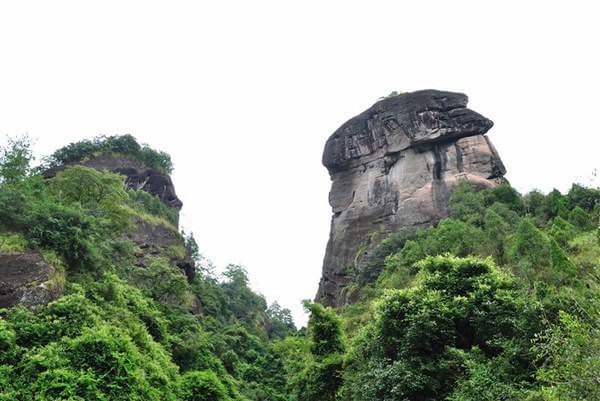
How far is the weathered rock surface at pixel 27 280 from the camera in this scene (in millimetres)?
12172

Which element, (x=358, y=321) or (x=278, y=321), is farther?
(x=278, y=321)

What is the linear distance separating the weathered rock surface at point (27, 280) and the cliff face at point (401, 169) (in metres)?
17.5

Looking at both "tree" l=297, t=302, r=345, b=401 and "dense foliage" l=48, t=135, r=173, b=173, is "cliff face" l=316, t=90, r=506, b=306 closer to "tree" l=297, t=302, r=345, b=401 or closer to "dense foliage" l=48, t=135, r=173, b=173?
"tree" l=297, t=302, r=345, b=401

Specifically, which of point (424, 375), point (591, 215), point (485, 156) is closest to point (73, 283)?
point (424, 375)

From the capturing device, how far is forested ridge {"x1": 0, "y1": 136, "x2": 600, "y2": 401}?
902 cm

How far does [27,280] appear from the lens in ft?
41.3

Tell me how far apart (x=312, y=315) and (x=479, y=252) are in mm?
7304

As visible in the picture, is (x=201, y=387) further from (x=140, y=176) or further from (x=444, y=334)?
(x=140, y=176)

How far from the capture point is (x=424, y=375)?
1023 centimetres

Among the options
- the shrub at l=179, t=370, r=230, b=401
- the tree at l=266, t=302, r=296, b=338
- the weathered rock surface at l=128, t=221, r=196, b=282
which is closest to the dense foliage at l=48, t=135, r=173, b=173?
the weathered rock surface at l=128, t=221, r=196, b=282

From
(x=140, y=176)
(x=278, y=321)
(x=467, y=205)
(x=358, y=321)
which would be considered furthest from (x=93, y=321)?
(x=278, y=321)

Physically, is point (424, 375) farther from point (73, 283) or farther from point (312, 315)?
point (73, 283)

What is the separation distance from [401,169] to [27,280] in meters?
24.8

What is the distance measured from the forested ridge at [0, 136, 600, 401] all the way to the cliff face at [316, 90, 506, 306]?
5.71 metres
